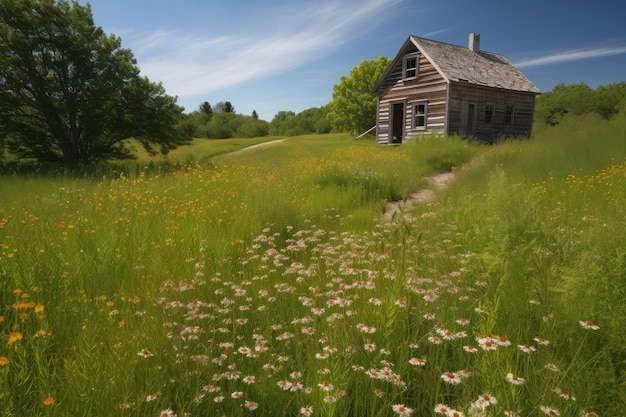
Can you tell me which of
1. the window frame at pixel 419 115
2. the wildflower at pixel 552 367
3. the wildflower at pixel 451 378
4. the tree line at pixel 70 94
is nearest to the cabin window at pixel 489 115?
the window frame at pixel 419 115

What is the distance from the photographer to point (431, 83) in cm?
2119

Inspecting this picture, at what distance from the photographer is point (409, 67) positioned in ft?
75.4

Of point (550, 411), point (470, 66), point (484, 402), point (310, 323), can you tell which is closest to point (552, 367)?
point (550, 411)

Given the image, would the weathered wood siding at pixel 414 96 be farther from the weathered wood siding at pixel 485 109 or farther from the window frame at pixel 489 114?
the window frame at pixel 489 114

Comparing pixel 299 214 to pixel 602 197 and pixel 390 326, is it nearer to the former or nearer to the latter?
pixel 390 326

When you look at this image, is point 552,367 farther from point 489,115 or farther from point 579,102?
point 579,102

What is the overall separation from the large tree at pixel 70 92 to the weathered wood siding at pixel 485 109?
1637cm

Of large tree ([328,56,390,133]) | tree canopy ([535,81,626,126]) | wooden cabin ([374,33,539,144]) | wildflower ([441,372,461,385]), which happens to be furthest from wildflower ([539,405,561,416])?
tree canopy ([535,81,626,126])

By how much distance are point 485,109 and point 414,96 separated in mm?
4954

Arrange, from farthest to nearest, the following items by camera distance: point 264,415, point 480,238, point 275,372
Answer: point 480,238 → point 275,372 → point 264,415

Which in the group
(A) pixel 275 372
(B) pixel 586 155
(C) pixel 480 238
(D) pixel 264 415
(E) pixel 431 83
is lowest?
(D) pixel 264 415

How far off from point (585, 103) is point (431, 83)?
239 ft

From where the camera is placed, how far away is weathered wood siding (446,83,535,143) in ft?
68.5

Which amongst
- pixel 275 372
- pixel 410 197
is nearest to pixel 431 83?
pixel 410 197
